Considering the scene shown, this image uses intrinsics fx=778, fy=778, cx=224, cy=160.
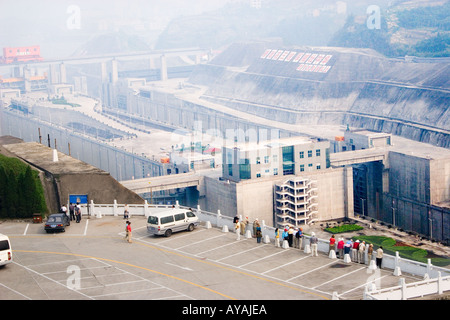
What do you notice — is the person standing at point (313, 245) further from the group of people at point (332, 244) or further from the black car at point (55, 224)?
the black car at point (55, 224)

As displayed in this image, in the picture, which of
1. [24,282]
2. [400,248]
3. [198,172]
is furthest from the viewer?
[198,172]

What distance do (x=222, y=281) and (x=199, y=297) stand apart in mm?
3399

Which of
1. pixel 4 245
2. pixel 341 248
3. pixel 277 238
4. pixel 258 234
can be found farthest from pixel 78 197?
pixel 341 248

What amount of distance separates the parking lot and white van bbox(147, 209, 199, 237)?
580 millimetres

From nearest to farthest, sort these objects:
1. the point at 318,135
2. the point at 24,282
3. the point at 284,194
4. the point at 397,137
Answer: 1. the point at 24,282
2. the point at 284,194
3. the point at 397,137
4. the point at 318,135

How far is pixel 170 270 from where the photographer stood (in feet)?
161

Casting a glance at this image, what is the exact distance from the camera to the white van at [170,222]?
2213 inches

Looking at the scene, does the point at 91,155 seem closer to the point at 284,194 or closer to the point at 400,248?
the point at 284,194

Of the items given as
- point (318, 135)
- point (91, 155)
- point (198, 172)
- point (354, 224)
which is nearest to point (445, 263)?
point (354, 224)

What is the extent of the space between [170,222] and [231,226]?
547 cm

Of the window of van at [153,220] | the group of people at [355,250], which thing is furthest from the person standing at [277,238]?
the window of van at [153,220]

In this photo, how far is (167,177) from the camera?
406 ft

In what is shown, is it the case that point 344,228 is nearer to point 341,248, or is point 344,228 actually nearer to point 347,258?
point 341,248

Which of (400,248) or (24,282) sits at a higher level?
(24,282)
